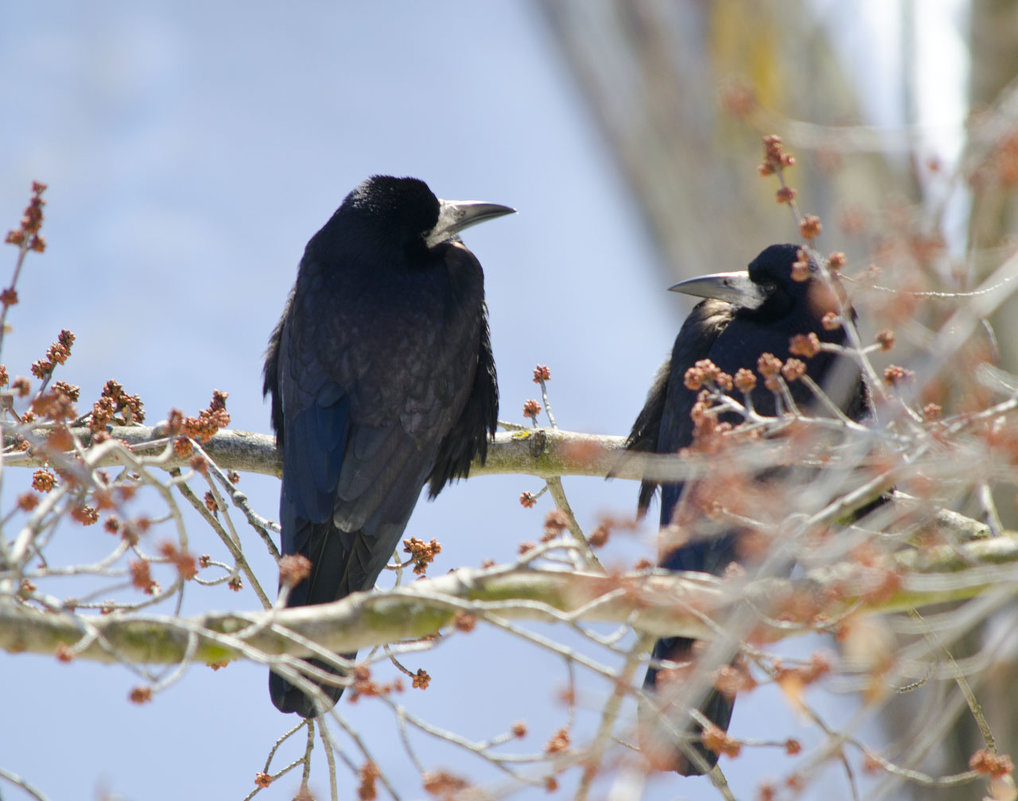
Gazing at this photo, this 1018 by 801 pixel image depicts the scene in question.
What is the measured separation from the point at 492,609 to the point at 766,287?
267cm

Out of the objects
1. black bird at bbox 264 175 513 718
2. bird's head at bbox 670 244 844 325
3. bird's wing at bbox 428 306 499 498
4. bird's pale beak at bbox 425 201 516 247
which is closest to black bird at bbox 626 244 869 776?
bird's head at bbox 670 244 844 325

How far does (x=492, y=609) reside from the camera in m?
2.54

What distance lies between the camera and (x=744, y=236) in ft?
16.8

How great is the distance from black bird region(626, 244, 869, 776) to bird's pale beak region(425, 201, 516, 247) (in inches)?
38.1

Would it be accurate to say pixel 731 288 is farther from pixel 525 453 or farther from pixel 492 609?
pixel 492 609

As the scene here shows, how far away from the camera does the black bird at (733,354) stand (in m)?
4.04

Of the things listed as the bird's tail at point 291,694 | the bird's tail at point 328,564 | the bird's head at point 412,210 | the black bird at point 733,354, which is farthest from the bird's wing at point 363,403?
the black bird at point 733,354

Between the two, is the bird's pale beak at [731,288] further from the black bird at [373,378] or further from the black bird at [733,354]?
the black bird at [373,378]

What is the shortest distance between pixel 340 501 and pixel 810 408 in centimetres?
165

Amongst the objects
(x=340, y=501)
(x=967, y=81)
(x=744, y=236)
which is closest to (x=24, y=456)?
(x=340, y=501)

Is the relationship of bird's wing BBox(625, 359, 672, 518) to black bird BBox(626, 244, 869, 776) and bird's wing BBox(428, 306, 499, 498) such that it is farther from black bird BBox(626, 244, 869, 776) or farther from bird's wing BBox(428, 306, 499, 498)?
bird's wing BBox(428, 306, 499, 498)

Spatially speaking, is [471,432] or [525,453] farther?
[471,432]

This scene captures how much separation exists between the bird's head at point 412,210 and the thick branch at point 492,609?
8.47 ft

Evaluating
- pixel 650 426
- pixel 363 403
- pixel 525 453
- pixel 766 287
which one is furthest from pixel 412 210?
pixel 766 287
